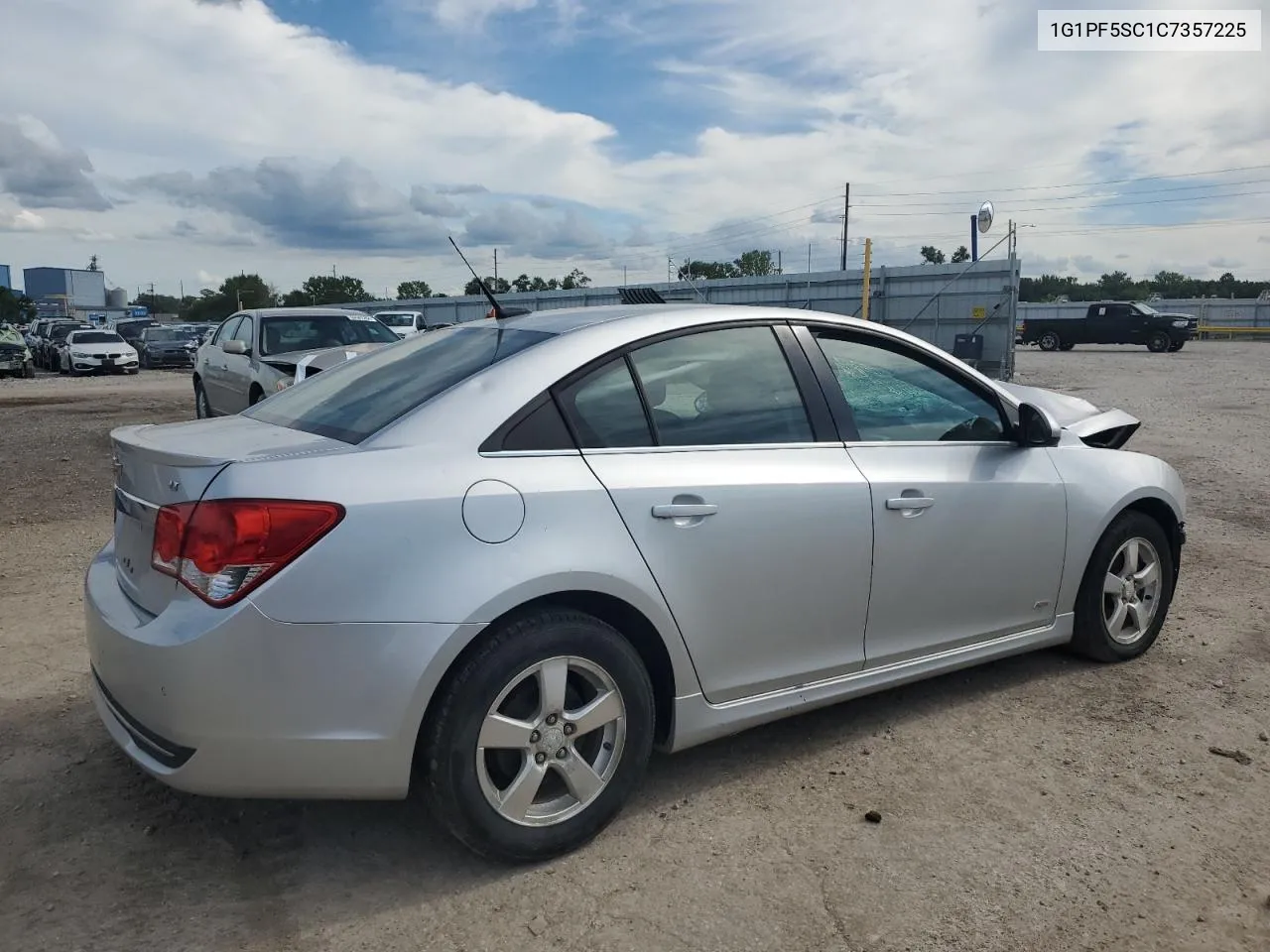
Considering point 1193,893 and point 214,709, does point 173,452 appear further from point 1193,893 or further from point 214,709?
point 1193,893

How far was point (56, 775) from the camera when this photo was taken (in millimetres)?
3389

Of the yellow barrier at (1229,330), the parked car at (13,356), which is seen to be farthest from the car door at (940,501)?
the yellow barrier at (1229,330)

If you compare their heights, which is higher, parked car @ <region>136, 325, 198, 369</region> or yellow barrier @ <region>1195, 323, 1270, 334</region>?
yellow barrier @ <region>1195, 323, 1270, 334</region>

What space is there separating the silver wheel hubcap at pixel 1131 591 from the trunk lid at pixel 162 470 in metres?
3.41

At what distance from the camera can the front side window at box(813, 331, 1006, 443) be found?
3.70 metres

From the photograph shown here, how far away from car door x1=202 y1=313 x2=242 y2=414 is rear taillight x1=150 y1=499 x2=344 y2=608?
981cm

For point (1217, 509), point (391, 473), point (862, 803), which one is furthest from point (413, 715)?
point (1217, 509)

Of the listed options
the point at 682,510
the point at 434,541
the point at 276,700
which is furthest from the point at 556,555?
the point at 276,700

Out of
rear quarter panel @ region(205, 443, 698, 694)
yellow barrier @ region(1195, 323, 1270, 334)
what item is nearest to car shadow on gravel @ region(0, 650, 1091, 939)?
rear quarter panel @ region(205, 443, 698, 694)

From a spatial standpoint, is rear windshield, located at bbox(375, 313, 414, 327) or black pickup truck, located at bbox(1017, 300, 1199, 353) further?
black pickup truck, located at bbox(1017, 300, 1199, 353)

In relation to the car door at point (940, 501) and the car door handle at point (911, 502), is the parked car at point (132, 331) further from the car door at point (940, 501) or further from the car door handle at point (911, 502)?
the car door handle at point (911, 502)

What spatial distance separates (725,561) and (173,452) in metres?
1.66

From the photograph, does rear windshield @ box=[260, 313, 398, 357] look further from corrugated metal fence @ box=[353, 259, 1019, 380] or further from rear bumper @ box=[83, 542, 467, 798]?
rear bumper @ box=[83, 542, 467, 798]

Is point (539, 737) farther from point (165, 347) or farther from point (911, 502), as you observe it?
point (165, 347)
